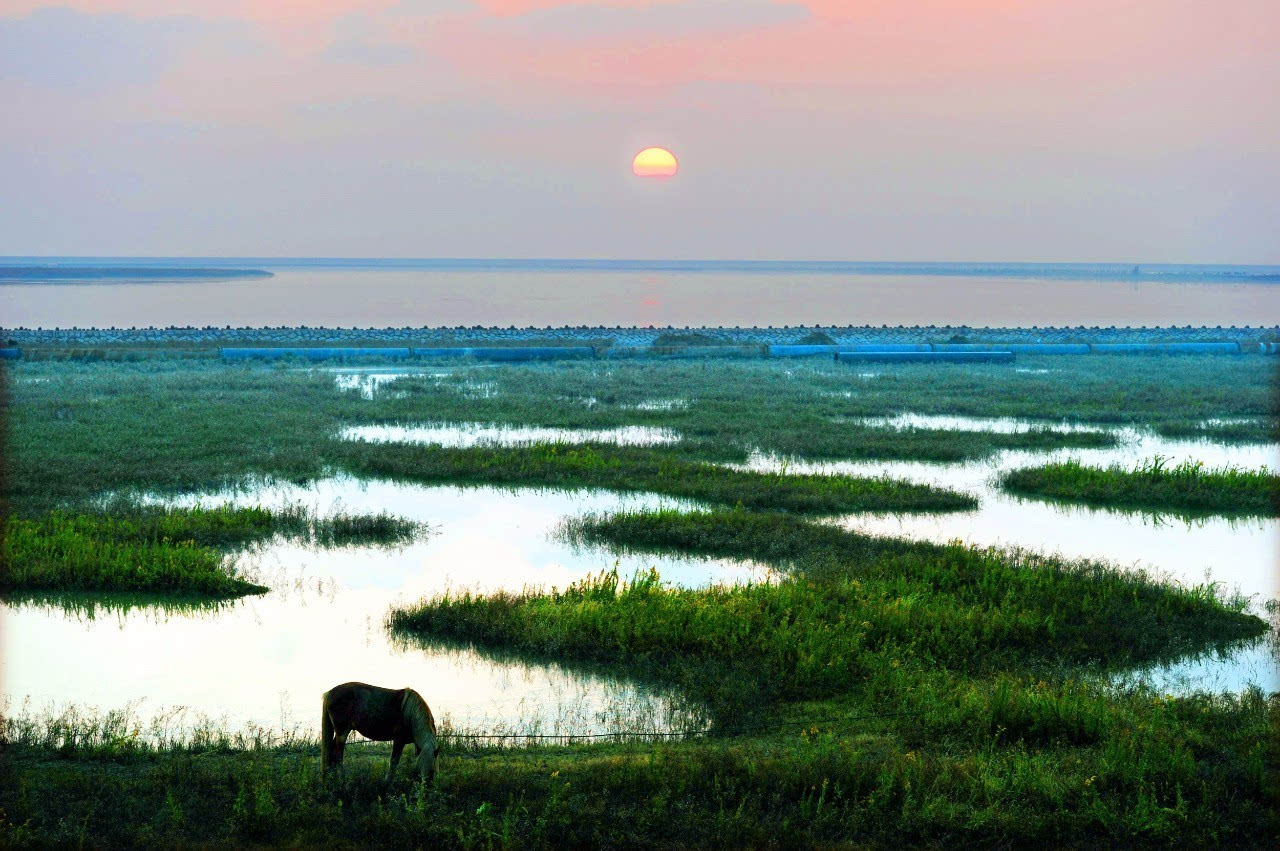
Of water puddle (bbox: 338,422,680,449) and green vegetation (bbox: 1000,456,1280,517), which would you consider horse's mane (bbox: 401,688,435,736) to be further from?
water puddle (bbox: 338,422,680,449)

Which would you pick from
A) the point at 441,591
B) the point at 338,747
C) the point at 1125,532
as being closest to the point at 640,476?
the point at 441,591

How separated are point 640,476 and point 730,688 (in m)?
10.9

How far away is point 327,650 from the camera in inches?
457

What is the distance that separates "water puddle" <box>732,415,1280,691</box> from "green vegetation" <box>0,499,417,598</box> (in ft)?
→ 24.3

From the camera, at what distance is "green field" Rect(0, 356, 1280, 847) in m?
7.16

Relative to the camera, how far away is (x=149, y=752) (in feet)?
26.9

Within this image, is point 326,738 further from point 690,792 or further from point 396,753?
point 690,792

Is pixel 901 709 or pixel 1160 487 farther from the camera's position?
pixel 1160 487

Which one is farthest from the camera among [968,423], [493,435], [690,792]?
[968,423]

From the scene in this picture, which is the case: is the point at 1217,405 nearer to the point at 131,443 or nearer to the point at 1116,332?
the point at 131,443

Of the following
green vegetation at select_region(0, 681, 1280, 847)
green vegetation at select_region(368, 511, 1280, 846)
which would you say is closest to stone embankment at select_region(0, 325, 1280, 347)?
green vegetation at select_region(368, 511, 1280, 846)

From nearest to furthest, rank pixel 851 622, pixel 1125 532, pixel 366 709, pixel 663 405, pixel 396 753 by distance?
pixel 366 709, pixel 396 753, pixel 851 622, pixel 1125 532, pixel 663 405

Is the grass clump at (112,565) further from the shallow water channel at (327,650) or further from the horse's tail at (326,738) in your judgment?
the horse's tail at (326,738)

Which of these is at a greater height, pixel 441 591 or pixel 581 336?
pixel 581 336
